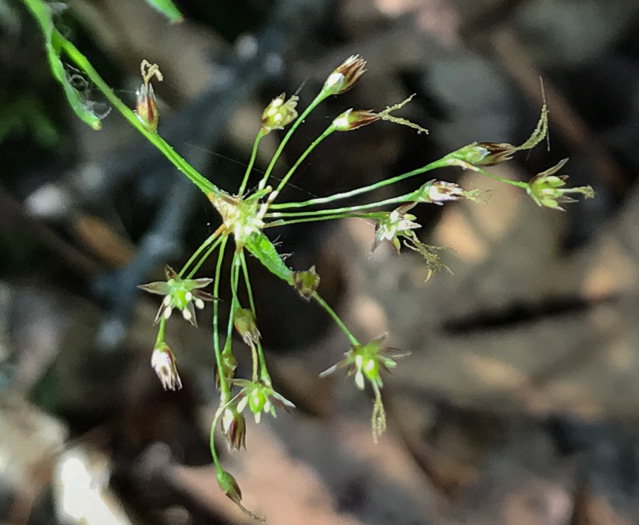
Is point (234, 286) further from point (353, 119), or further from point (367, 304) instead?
point (367, 304)

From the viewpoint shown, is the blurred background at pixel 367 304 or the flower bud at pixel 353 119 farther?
the blurred background at pixel 367 304

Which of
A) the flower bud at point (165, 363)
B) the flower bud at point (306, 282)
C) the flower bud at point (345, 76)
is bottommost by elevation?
the flower bud at point (165, 363)

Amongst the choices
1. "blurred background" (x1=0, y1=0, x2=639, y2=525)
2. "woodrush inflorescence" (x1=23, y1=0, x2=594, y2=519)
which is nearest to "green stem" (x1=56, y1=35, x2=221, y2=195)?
"woodrush inflorescence" (x1=23, y1=0, x2=594, y2=519)

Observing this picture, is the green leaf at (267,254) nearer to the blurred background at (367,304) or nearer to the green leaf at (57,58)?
the green leaf at (57,58)

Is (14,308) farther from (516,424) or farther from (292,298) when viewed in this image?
(516,424)

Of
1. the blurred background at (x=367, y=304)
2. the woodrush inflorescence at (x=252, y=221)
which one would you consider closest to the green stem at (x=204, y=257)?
the woodrush inflorescence at (x=252, y=221)

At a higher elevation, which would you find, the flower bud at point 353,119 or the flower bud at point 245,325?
the flower bud at point 353,119

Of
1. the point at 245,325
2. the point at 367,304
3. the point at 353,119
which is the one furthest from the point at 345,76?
the point at 367,304

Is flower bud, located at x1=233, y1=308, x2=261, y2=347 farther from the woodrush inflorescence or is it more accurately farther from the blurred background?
the blurred background
